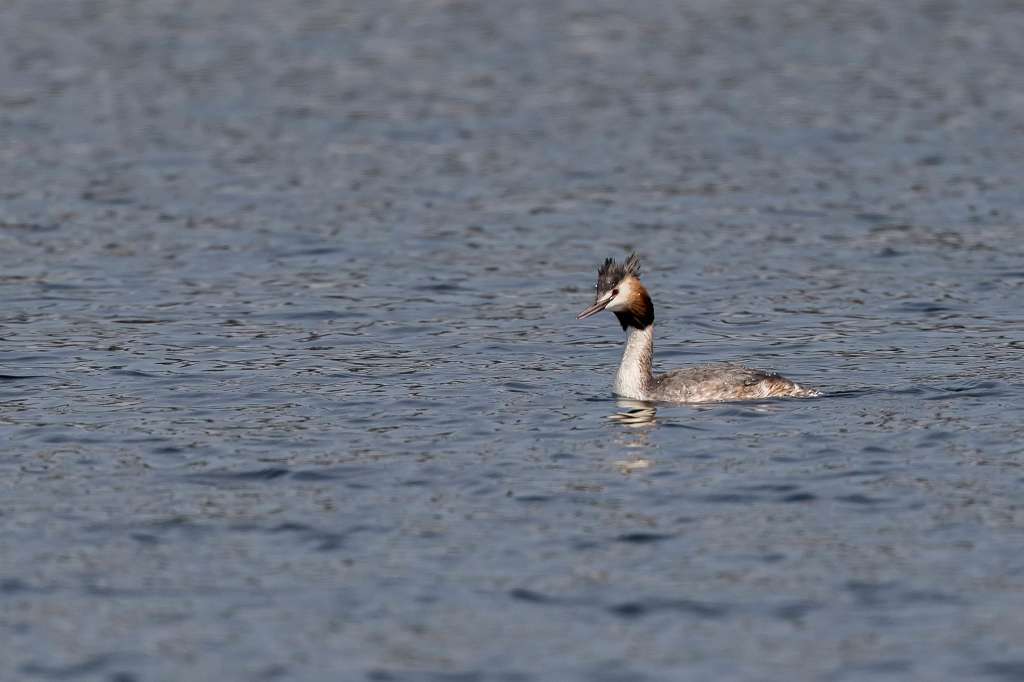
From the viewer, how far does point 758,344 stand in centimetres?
2336

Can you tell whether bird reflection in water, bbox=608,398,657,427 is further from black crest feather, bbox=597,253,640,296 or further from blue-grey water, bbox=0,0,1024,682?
black crest feather, bbox=597,253,640,296

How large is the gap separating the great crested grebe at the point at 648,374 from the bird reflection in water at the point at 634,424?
0.22 meters

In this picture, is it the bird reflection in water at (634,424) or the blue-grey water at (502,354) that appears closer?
the blue-grey water at (502,354)

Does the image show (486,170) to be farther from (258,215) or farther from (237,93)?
(237,93)

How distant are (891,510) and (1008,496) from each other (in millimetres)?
1143

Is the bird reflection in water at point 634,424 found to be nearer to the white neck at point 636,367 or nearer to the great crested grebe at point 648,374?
the white neck at point 636,367

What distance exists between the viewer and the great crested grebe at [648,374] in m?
19.8

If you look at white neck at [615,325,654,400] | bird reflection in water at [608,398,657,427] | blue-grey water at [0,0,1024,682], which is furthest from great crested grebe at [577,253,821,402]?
blue-grey water at [0,0,1024,682]

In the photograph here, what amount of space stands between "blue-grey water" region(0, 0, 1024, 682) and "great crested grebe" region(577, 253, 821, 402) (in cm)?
25

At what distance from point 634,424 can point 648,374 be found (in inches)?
51.8

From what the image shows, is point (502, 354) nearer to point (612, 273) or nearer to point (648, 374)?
point (612, 273)

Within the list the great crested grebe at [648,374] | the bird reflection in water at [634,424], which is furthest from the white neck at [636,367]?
the bird reflection in water at [634,424]

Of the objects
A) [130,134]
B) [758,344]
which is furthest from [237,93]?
[758,344]

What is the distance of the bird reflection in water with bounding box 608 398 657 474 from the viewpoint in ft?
Answer: 57.0
